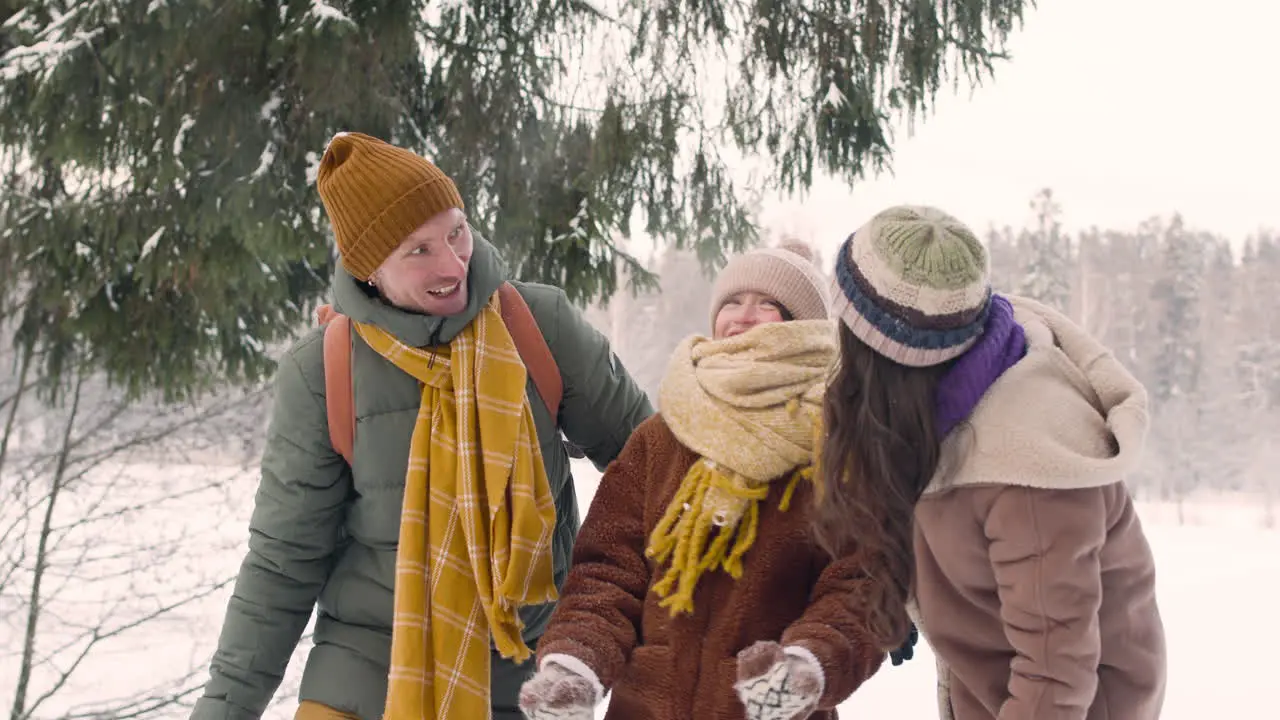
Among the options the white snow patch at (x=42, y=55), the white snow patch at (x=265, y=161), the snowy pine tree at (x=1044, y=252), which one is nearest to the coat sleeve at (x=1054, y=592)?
the white snow patch at (x=265, y=161)

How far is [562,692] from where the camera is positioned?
5.19 ft

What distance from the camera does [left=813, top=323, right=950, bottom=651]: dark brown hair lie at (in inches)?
58.9

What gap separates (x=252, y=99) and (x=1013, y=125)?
20.8ft

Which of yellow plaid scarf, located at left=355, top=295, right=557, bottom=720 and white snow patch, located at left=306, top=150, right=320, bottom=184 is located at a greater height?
white snow patch, located at left=306, top=150, right=320, bottom=184

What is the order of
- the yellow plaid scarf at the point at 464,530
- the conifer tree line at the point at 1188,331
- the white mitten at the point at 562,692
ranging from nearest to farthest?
the white mitten at the point at 562,692 → the yellow plaid scarf at the point at 464,530 → the conifer tree line at the point at 1188,331

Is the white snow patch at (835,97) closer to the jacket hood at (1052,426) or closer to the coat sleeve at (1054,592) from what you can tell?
the jacket hood at (1052,426)

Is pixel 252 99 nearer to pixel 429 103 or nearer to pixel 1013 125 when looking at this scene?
pixel 429 103

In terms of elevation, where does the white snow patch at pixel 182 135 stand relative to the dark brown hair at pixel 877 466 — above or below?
above

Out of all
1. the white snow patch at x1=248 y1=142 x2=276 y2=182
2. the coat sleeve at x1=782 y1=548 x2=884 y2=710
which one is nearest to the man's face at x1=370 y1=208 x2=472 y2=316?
the coat sleeve at x1=782 y1=548 x2=884 y2=710

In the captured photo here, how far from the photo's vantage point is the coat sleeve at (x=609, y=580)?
166 centimetres

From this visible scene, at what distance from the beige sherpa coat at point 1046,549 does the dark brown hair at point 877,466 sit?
41 millimetres

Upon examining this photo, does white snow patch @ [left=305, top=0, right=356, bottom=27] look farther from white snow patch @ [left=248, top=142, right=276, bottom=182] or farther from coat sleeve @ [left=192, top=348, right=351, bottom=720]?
coat sleeve @ [left=192, top=348, right=351, bottom=720]

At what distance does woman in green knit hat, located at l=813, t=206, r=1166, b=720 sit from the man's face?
788 mm

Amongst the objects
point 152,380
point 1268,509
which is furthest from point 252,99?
point 1268,509
